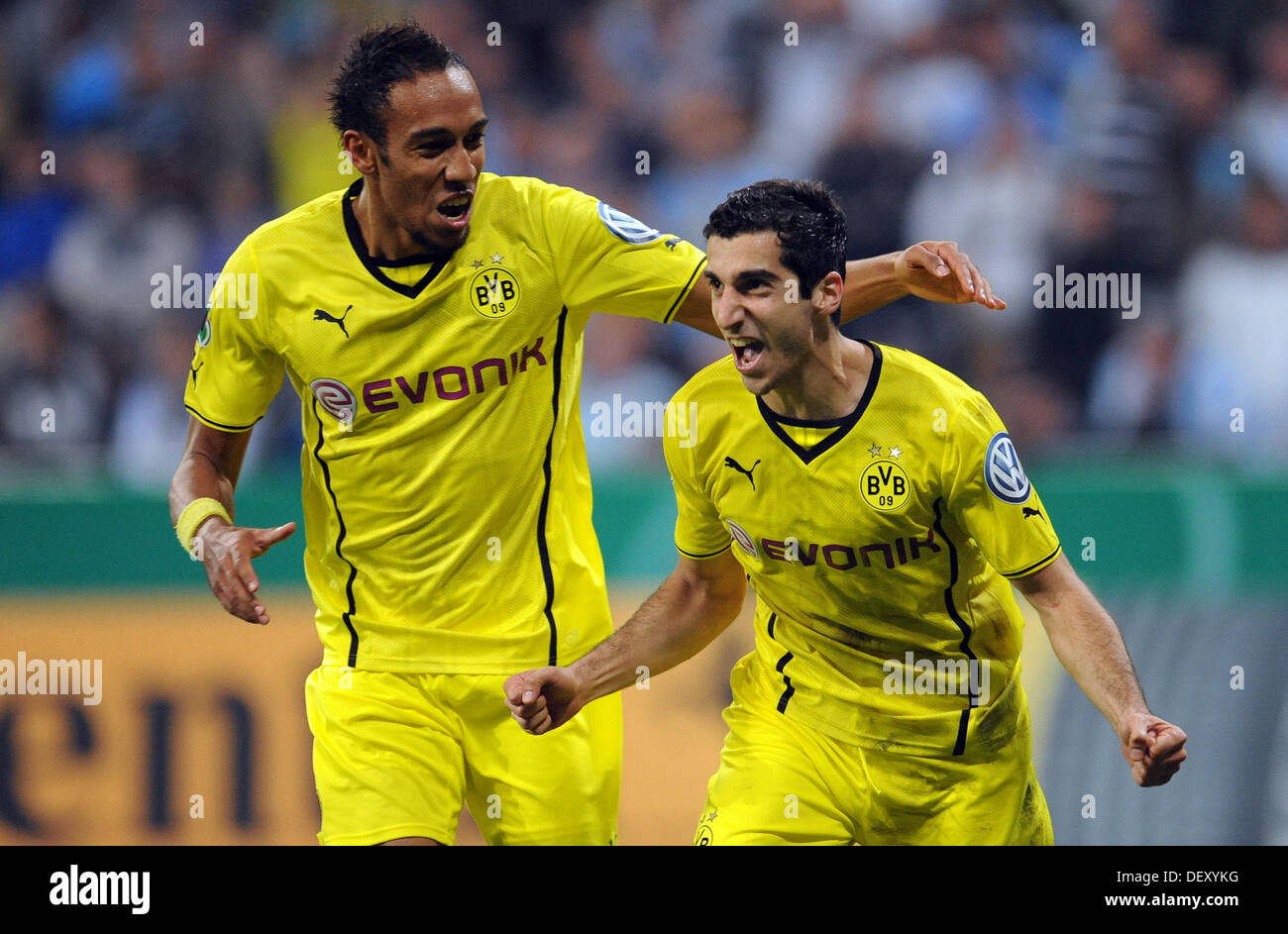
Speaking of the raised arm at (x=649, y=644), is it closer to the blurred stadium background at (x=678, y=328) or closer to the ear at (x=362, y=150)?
the ear at (x=362, y=150)

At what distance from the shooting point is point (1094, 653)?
3.70 meters

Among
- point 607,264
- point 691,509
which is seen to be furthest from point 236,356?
point 691,509

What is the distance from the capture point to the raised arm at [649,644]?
386 cm

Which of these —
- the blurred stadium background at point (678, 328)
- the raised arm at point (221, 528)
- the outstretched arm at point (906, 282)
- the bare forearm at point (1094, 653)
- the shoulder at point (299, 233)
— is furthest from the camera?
the blurred stadium background at point (678, 328)

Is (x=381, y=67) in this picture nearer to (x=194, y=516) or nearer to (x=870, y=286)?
(x=194, y=516)

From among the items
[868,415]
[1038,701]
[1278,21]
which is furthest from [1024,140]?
[868,415]

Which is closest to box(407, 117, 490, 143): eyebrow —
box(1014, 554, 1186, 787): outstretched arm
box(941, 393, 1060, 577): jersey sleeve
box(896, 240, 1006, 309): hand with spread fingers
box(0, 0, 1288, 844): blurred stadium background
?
box(896, 240, 1006, 309): hand with spread fingers

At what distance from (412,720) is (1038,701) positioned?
279cm

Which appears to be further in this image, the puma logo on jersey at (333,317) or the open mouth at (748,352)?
the puma logo on jersey at (333,317)

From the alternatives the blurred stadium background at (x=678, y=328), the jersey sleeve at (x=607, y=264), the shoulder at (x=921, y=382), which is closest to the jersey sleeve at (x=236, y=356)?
the jersey sleeve at (x=607, y=264)

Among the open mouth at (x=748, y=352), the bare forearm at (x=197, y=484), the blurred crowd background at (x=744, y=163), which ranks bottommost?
the bare forearm at (x=197, y=484)

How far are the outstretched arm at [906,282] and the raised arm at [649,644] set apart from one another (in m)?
0.63

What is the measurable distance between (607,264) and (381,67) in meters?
0.73

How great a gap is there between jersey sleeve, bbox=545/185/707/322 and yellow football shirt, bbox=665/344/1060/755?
0.29 meters
